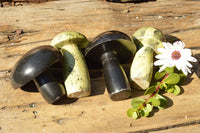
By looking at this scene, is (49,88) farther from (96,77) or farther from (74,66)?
(96,77)

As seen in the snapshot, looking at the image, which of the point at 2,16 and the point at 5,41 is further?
the point at 2,16

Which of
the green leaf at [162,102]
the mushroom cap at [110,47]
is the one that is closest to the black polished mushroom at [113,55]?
the mushroom cap at [110,47]

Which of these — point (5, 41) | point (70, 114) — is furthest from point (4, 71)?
point (70, 114)

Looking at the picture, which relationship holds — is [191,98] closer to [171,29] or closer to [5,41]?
[171,29]

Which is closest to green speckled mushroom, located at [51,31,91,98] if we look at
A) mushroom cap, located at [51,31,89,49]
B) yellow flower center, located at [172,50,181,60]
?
mushroom cap, located at [51,31,89,49]

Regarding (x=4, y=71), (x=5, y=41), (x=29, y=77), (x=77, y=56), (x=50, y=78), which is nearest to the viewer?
(x=29, y=77)

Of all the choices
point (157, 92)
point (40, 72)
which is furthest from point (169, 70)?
point (40, 72)
